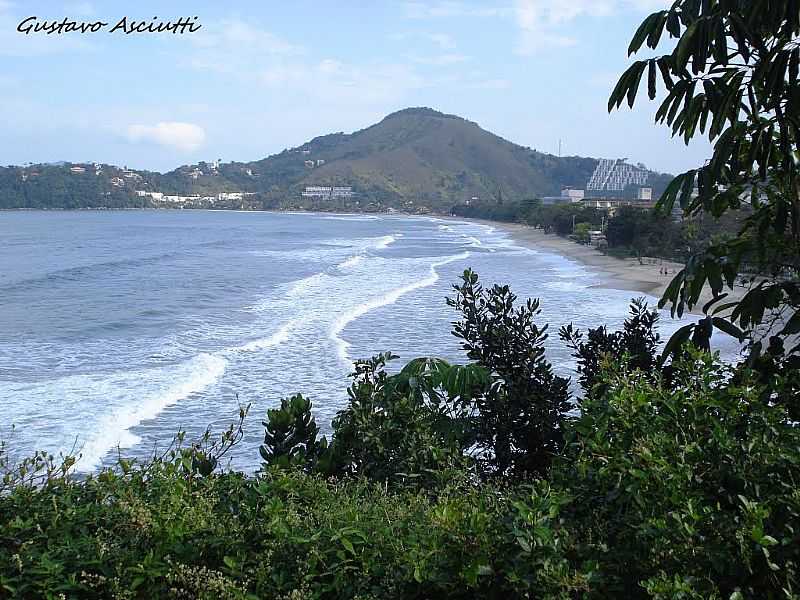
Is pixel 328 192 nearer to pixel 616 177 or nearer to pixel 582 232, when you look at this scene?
pixel 616 177

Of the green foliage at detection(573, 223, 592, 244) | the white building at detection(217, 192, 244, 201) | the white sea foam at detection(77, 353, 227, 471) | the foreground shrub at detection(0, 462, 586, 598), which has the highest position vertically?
the foreground shrub at detection(0, 462, 586, 598)

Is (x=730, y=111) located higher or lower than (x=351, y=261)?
higher

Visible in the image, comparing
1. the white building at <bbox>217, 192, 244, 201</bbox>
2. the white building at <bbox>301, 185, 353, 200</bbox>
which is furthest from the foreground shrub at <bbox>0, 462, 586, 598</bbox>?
the white building at <bbox>217, 192, 244, 201</bbox>

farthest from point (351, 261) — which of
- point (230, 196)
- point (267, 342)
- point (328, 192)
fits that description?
point (230, 196)

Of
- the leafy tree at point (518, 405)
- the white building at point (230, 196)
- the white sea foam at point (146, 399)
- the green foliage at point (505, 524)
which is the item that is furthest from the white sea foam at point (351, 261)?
the white building at point (230, 196)

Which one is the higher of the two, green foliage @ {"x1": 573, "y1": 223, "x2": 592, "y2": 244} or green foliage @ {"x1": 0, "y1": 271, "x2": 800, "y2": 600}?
green foliage @ {"x1": 0, "y1": 271, "x2": 800, "y2": 600}

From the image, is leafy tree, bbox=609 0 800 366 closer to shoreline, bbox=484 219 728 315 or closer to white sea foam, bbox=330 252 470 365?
white sea foam, bbox=330 252 470 365

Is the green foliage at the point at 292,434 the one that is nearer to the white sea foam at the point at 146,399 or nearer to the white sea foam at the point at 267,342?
the white sea foam at the point at 146,399
